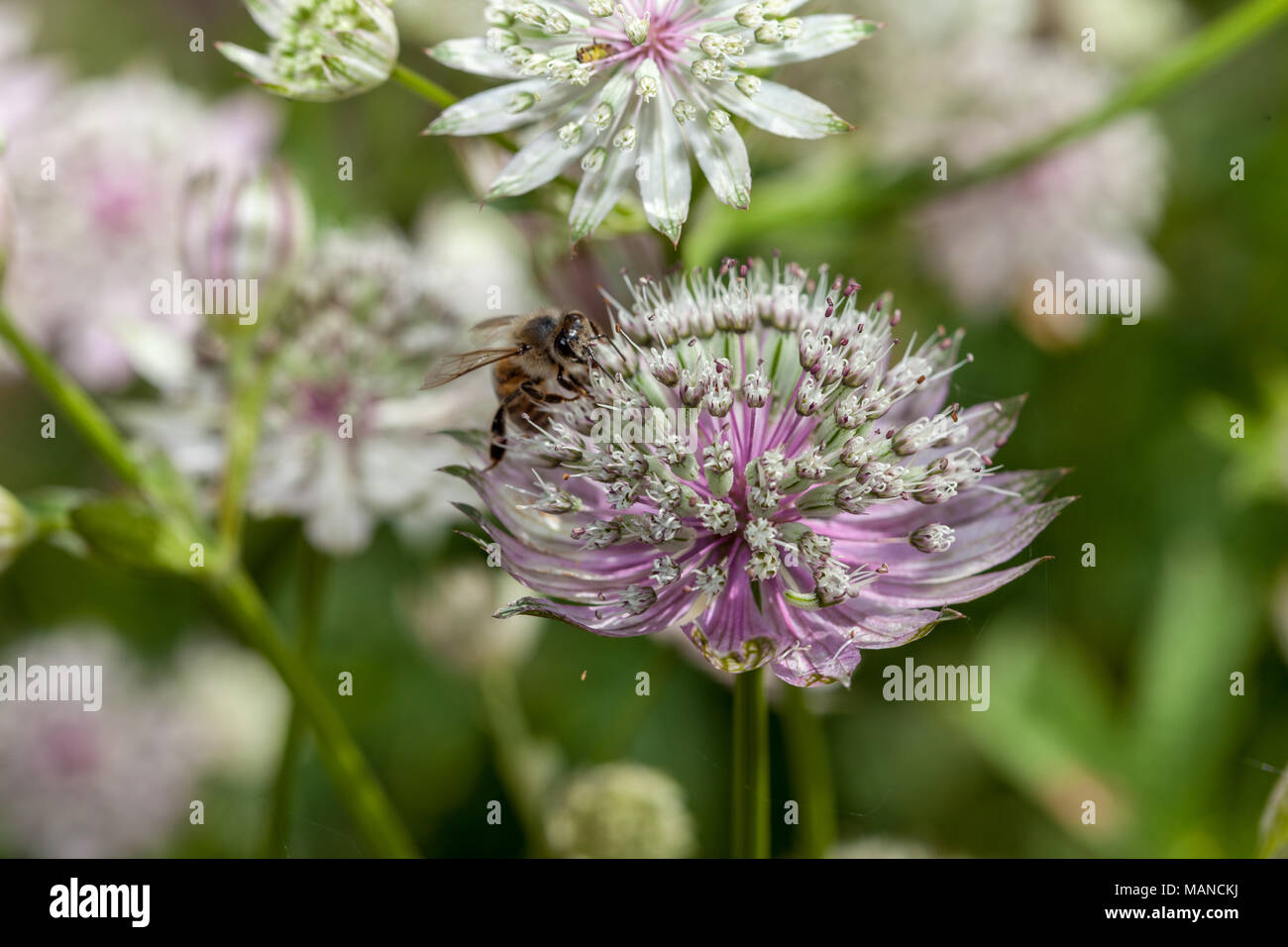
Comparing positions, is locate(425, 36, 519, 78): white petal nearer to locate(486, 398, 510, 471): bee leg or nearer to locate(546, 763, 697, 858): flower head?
locate(486, 398, 510, 471): bee leg

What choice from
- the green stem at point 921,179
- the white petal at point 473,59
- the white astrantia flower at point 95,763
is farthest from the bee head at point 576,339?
the white astrantia flower at point 95,763

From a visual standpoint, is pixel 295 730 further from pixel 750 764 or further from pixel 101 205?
pixel 101 205

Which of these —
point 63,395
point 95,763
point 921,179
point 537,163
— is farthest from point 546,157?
point 95,763

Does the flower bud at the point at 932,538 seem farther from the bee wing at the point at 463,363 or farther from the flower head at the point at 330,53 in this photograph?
the flower head at the point at 330,53

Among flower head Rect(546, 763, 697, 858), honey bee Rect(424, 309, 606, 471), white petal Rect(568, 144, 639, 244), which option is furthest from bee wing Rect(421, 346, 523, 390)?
flower head Rect(546, 763, 697, 858)
